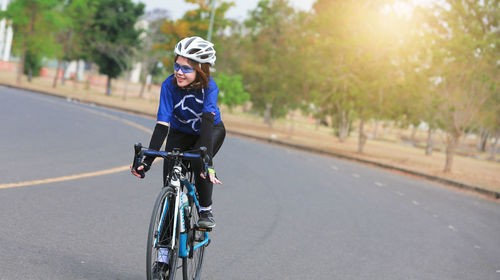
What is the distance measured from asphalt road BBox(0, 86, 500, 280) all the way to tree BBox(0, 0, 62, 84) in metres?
26.6

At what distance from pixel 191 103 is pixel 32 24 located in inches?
1514

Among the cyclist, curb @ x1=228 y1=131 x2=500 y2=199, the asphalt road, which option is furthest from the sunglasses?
curb @ x1=228 y1=131 x2=500 y2=199

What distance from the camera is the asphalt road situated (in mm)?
5414

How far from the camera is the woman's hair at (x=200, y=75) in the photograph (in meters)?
4.12

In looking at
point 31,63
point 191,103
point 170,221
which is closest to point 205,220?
point 170,221

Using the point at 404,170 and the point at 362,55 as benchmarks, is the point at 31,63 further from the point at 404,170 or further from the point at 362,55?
the point at 404,170

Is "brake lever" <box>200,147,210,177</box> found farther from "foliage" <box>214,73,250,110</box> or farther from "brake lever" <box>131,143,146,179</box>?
"foliage" <box>214,73,250,110</box>

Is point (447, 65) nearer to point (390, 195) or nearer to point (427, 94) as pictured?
point (427, 94)

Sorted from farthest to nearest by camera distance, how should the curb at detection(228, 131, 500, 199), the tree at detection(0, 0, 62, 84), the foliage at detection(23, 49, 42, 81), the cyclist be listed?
1. the foliage at detection(23, 49, 42, 81)
2. the tree at detection(0, 0, 62, 84)
3. the curb at detection(228, 131, 500, 199)
4. the cyclist

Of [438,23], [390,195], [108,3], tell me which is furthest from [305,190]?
[108,3]

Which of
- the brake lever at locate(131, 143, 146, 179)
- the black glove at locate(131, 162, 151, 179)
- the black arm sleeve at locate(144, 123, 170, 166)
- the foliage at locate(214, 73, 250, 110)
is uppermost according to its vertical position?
the foliage at locate(214, 73, 250, 110)

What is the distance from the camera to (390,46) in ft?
84.7

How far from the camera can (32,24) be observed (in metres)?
39.1

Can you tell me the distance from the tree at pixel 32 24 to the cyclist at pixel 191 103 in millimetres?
37188
